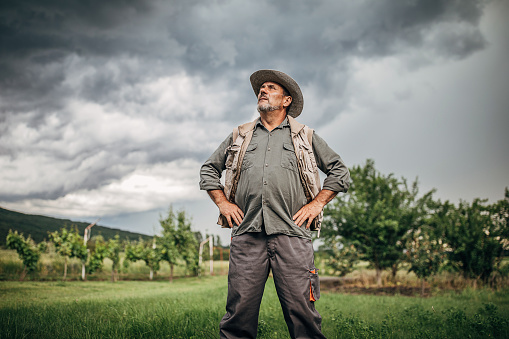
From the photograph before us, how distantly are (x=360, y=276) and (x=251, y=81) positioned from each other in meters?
14.6

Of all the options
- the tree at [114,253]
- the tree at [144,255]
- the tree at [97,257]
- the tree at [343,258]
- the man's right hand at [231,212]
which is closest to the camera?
the man's right hand at [231,212]

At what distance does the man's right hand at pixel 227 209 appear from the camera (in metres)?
3.11

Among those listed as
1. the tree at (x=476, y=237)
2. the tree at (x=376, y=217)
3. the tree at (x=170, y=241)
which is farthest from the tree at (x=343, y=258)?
the tree at (x=170, y=241)

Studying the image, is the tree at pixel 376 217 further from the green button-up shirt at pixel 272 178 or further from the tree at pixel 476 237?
the green button-up shirt at pixel 272 178

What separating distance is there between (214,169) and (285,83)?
1.15m

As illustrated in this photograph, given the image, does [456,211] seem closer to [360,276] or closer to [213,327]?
[360,276]

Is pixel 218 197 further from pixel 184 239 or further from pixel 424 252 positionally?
pixel 184 239

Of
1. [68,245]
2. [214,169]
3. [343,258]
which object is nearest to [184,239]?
[68,245]

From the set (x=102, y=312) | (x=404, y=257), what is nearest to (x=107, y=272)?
(x=404, y=257)

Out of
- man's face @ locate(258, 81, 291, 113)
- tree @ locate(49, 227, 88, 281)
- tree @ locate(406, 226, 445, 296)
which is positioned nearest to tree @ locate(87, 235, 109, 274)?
tree @ locate(49, 227, 88, 281)

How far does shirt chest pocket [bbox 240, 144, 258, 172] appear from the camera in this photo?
3213 millimetres

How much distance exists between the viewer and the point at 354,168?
15516 millimetres

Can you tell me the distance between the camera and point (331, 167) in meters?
3.33

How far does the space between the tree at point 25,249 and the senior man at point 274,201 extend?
1821 cm
